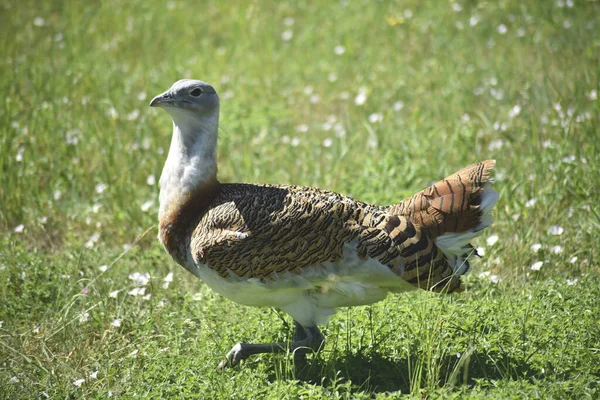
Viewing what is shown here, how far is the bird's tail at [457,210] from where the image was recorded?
11.4ft

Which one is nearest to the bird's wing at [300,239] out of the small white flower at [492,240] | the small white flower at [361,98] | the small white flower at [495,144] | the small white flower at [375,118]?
the small white flower at [492,240]

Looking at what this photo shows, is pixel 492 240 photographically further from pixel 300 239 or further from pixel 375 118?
pixel 375 118

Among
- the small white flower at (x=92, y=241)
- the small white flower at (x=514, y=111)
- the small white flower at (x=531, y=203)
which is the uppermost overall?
the small white flower at (x=514, y=111)

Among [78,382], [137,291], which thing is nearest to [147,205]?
[137,291]

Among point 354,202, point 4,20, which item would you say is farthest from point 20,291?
point 4,20

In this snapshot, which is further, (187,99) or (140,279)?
(140,279)

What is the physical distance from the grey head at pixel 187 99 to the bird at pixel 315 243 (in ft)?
1.09

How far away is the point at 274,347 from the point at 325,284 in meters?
0.43

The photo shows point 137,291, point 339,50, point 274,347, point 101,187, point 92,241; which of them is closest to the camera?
point 274,347

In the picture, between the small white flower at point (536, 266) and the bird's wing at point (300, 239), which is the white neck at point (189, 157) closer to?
the bird's wing at point (300, 239)

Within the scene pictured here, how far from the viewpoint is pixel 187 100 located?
12.4ft

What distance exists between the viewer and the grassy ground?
3492 millimetres

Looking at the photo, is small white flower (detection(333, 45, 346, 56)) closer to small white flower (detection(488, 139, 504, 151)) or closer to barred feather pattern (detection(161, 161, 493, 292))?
small white flower (detection(488, 139, 504, 151))

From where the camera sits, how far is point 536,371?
333 centimetres
